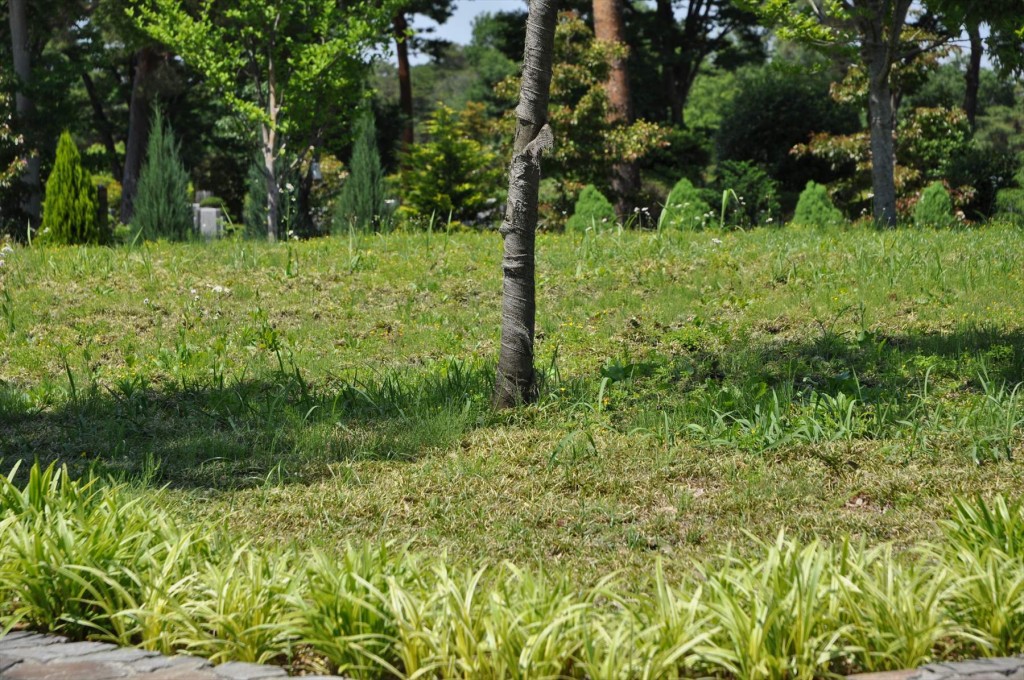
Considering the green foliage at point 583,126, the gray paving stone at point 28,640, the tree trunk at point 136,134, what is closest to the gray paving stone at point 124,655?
the gray paving stone at point 28,640

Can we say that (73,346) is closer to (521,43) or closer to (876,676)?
(876,676)

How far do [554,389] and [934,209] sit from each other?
9461mm

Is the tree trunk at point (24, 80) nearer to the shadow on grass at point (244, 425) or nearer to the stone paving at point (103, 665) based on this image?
the shadow on grass at point (244, 425)

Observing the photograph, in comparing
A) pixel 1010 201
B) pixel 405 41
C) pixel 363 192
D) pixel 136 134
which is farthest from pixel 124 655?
pixel 405 41

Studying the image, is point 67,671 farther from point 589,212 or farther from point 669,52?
point 669,52

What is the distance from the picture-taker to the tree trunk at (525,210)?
5.66m

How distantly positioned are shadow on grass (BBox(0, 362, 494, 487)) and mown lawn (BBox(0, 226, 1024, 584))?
0.9 inches

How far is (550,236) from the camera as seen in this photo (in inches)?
461

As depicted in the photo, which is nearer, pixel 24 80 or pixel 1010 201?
pixel 1010 201

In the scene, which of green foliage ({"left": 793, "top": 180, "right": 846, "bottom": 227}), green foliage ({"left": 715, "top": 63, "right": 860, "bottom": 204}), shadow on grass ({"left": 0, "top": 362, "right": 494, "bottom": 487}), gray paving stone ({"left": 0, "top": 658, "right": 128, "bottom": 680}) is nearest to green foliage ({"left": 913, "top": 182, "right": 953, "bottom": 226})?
green foliage ({"left": 793, "top": 180, "right": 846, "bottom": 227})

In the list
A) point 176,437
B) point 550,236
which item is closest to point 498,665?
point 176,437

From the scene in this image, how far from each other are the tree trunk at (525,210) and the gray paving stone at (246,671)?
9.88 ft

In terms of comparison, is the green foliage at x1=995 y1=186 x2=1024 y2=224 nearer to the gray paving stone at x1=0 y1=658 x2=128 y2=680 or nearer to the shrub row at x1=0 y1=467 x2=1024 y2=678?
the shrub row at x1=0 y1=467 x2=1024 y2=678

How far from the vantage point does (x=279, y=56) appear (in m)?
17.0
